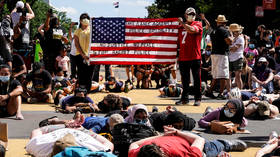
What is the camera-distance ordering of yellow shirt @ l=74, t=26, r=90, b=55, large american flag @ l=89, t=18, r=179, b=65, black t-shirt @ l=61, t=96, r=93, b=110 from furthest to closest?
large american flag @ l=89, t=18, r=179, b=65 → yellow shirt @ l=74, t=26, r=90, b=55 → black t-shirt @ l=61, t=96, r=93, b=110

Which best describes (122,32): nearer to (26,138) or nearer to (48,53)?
(48,53)

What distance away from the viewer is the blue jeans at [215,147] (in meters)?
6.90

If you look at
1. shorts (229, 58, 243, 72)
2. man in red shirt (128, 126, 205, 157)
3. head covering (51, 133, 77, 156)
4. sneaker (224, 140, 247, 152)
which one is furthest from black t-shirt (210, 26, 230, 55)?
head covering (51, 133, 77, 156)

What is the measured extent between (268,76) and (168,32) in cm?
362

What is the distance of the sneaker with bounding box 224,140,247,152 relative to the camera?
751cm

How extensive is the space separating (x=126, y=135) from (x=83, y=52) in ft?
20.7

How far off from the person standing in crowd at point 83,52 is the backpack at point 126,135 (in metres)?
5.87

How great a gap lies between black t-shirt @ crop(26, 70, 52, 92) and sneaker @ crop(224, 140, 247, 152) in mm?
6444

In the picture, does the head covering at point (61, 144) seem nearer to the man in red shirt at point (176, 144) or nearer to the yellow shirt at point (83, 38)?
the man in red shirt at point (176, 144)

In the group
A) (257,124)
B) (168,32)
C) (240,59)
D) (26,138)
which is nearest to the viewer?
(26,138)

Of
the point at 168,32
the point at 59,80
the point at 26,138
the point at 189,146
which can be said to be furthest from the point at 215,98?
the point at 189,146

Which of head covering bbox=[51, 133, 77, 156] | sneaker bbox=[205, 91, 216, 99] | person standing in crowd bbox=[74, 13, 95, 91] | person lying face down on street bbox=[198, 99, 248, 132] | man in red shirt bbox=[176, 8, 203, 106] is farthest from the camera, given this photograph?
sneaker bbox=[205, 91, 216, 99]

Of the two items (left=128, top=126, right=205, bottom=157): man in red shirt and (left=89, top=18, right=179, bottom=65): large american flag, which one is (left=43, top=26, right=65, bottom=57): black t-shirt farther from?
(left=128, top=126, right=205, bottom=157): man in red shirt

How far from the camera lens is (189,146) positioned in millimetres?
6129
